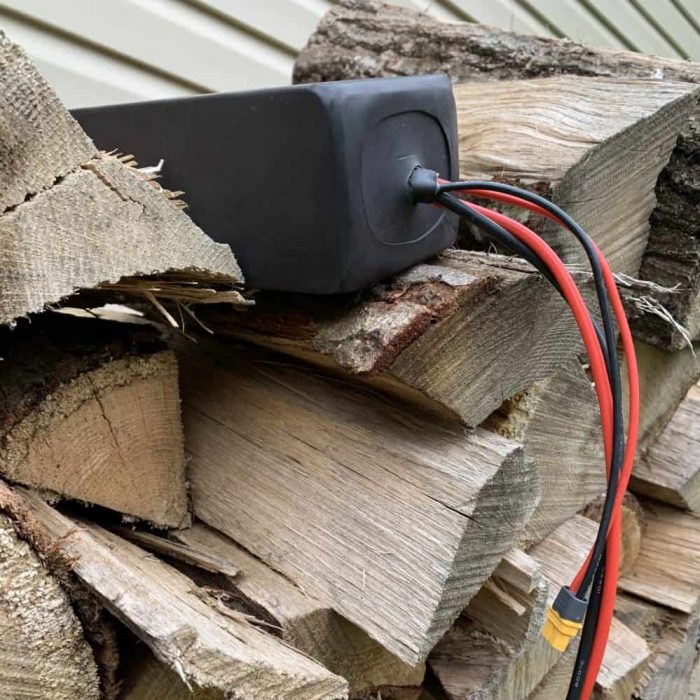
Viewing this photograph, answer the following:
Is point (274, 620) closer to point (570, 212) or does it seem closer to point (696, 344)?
point (570, 212)

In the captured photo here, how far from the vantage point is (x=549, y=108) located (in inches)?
42.6

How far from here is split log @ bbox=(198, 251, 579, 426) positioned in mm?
731

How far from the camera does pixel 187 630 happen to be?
547mm

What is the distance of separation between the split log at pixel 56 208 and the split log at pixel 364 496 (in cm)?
29

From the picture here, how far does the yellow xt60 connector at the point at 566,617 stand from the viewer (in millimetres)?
708

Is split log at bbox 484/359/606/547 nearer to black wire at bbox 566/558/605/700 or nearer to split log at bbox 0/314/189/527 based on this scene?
black wire at bbox 566/558/605/700

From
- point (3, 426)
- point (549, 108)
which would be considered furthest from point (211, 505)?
point (549, 108)

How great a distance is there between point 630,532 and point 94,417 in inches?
41.2

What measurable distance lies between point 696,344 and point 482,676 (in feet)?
2.66

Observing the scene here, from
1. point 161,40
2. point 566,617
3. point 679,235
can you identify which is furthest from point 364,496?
point 161,40

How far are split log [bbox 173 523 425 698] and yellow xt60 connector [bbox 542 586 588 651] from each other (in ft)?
0.58

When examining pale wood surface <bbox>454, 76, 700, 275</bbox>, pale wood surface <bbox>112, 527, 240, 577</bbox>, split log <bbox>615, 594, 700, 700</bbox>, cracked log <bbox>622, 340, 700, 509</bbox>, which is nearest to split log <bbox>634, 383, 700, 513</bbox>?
cracked log <bbox>622, 340, 700, 509</bbox>

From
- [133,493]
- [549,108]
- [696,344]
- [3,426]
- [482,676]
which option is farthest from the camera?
[696,344]

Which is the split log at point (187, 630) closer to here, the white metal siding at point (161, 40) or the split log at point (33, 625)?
the split log at point (33, 625)
